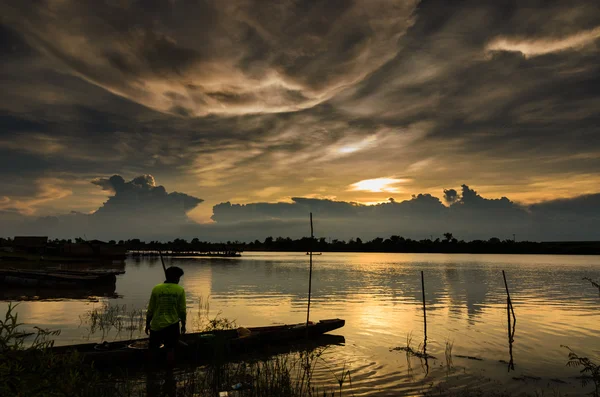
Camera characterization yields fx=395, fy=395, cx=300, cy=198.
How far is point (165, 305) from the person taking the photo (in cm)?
1058

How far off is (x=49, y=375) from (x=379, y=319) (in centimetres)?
2197

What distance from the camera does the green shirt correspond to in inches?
416

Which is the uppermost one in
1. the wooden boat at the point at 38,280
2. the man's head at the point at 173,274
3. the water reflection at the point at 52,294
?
the man's head at the point at 173,274

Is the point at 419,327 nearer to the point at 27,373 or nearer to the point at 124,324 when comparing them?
the point at 124,324

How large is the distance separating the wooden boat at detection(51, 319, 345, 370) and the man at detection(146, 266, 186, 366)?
26.2 inches

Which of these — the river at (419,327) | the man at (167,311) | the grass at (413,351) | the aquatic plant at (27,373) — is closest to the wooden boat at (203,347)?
the man at (167,311)

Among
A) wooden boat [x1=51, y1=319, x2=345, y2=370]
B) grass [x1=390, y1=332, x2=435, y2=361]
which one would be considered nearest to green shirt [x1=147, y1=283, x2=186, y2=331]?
wooden boat [x1=51, y1=319, x2=345, y2=370]

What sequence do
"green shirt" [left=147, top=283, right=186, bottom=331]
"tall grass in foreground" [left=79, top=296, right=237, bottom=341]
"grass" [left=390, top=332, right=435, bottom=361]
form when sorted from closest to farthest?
"green shirt" [left=147, top=283, right=186, bottom=331] < "grass" [left=390, top=332, right=435, bottom=361] < "tall grass in foreground" [left=79, top=296, right=237, bottom=341]

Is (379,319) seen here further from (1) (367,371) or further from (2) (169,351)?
(2) (169,351)

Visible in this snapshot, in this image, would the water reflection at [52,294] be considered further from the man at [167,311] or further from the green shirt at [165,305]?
the green shirt at [165,305]

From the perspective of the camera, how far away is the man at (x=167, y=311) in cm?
1058

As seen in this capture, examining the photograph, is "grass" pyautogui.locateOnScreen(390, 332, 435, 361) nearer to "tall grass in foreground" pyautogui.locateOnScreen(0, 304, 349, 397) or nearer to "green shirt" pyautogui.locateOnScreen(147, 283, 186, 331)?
"tall grass in foreground" pyautogui.locateOnScreen(0, 304, 349, 397)

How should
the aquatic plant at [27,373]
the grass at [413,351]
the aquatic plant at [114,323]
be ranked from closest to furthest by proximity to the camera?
1. the aquatic plant at [27,373]
2. the grass at [413,351]
3. the aquatic plant at [114,323]

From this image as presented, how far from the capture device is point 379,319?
24.1 meters
